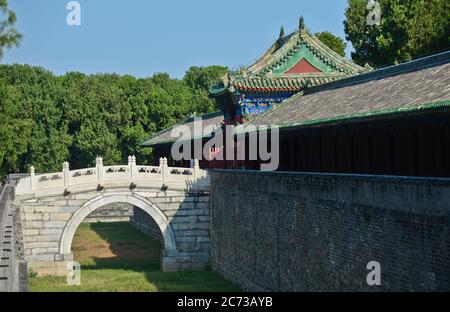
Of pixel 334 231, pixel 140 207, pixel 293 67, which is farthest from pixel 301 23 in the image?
pixel 334 231

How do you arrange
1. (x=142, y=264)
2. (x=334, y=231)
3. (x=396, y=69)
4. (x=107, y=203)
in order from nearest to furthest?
(x=334, y=231)
(x=396, y=69)
(x=107, y=203)
(x=142, y=264)

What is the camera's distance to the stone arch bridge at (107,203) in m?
32.7

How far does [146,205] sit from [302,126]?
13.0 m

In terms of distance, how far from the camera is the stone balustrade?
3278 centimetres

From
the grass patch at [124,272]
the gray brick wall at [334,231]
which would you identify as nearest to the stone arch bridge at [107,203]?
the grass patch at [124,272]

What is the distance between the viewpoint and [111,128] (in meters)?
64.6

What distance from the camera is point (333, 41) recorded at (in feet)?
195

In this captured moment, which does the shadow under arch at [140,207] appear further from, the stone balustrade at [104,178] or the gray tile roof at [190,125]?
the gray tile roof at [190,125]

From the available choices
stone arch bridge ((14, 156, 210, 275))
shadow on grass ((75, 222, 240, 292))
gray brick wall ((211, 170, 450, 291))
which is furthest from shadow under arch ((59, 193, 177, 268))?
gray brick wall ((211, 170, 450, 291))

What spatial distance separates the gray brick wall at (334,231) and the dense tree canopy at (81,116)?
33373 millimetres

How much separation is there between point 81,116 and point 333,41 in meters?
18.6

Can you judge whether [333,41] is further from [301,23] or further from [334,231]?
[334,231]

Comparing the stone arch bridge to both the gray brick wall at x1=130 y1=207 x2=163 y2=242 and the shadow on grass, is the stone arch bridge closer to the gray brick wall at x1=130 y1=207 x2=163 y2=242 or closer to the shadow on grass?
the shadow on grass
